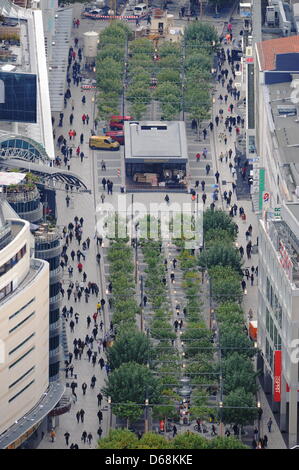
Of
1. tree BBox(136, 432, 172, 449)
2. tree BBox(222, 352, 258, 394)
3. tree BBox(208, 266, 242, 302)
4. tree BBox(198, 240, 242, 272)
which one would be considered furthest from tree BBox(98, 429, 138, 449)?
tree BBox(198, 240, 242, 272)

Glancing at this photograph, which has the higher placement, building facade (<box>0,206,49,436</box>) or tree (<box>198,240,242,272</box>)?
building facade (<box>0,206,49,436</box>)

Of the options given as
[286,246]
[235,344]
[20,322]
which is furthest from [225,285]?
[20,322]

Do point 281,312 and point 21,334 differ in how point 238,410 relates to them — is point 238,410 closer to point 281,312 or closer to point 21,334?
point 281,312

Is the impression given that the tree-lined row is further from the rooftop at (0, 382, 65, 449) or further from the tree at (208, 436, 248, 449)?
the rooftop at (0, 382, 65, 449)

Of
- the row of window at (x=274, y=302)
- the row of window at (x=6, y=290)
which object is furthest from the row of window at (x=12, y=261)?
the row of window at (x=274, y=302)
